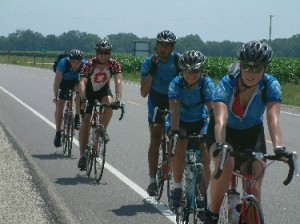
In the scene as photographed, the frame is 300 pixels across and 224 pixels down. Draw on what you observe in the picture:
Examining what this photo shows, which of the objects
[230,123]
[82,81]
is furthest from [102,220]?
[82,81]

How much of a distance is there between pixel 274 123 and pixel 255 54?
56 cm

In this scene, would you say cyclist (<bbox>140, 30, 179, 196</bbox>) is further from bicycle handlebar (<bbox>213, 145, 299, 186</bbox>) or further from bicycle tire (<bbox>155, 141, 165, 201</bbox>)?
bicycle handlebar (<bbox>213, 145, 299, 186</bbox>)

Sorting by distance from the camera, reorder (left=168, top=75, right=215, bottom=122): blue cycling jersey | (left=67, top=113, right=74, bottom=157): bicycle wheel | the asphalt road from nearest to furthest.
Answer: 1. (left=168, top=75, right=215, bottom=122): blue cycling jersey
2. the asphalt road
3. (left=67, top=113, right=74, bottom=157): bicycle wheel

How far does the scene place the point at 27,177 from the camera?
9594 mm

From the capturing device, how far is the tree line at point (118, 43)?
90.8m

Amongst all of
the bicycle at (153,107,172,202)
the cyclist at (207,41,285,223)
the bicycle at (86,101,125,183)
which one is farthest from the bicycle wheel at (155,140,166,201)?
the cyclist at (207,41,285,223)

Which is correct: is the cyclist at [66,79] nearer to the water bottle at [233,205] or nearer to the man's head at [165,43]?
the man's head at [165,43]

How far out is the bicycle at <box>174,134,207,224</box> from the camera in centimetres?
623

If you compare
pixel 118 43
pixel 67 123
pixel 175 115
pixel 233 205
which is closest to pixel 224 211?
pixel 233 205

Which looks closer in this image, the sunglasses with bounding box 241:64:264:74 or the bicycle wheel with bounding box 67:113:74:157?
the sunglasses with bounding box 241:64:264:74

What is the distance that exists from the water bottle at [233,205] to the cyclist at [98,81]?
14.8ft

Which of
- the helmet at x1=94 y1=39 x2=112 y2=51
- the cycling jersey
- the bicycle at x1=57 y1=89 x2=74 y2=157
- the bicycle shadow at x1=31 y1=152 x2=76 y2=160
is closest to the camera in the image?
the helmet at x1=94 y1=39 x2=112 y2=51

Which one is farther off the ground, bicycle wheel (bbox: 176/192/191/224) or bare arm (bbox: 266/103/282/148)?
bare arm (bbox: 266/103/282/148)

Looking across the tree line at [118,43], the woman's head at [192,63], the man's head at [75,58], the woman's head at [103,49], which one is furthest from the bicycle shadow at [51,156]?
the tree line at [118,43]
